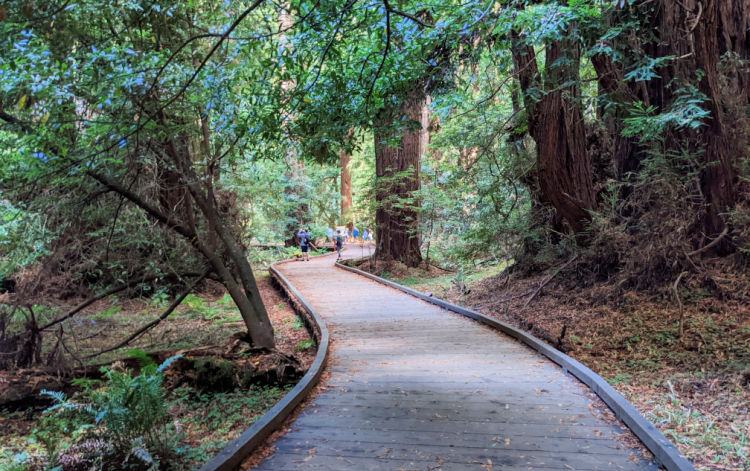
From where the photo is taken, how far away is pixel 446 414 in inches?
179

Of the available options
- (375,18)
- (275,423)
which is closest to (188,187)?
(375,18)

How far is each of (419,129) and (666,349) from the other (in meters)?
4.72

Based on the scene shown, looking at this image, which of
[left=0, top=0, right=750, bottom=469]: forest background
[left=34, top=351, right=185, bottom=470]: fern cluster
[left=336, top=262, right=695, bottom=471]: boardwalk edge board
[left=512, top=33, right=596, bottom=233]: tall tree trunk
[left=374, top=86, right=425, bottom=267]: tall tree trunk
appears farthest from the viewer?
[left=374, top=86, right=425, bottom=267]: tall tree trunk

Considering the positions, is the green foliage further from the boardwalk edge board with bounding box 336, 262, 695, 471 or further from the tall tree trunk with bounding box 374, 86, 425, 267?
the tall tree trunk with bounding box 374, 86, 425, 267

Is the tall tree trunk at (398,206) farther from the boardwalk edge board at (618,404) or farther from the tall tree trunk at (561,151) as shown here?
the boardwalk edge board at (618,404)

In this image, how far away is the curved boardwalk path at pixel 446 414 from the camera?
3.62m

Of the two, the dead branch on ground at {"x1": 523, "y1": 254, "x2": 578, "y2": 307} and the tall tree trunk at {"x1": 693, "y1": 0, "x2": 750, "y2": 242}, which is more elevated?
the tall tree trunk at {"x1": 693, "y1": 0, "x2": 750, "y2": 242}

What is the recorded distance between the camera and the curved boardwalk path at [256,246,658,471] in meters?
3.62

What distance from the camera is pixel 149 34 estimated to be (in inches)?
258

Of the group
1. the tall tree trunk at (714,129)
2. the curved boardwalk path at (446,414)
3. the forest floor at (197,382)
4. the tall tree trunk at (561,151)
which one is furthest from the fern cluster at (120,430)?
the tall tree trunk at (561,151)

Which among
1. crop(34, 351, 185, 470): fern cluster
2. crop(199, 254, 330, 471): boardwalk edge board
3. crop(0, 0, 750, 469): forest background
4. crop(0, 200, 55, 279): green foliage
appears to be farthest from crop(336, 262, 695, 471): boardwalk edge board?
crop(0, 200, 55, 279): green foliage

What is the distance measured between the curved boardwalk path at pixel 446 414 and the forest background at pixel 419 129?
0.87 metres

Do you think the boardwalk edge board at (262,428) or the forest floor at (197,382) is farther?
the forest floor at (197,382)

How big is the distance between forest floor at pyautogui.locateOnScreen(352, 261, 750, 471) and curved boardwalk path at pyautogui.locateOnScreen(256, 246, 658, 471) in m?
0.64
